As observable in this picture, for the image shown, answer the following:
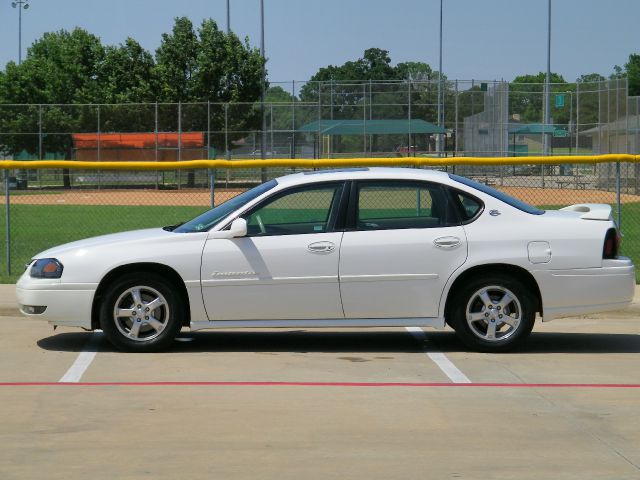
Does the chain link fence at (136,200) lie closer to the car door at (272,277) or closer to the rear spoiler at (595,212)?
the rear spoiler at (595,212)

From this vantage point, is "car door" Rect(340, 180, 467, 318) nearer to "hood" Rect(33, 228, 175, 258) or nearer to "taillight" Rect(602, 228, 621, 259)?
"taillight" Rect(602, 228, 621, 259)

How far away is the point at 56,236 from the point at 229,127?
80.5ft

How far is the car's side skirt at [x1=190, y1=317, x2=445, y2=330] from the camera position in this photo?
30.8 ft

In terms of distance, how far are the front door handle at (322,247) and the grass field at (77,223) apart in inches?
233

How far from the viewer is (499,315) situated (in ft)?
31.1

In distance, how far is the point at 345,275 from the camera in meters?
9.31

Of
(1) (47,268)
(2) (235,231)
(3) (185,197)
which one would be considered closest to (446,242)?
(2) (235,231)

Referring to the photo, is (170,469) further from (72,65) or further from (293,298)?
(72,65)

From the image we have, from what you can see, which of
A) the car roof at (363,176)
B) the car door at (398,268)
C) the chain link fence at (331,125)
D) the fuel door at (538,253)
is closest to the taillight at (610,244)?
the fuel door at (538,253)

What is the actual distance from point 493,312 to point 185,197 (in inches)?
718

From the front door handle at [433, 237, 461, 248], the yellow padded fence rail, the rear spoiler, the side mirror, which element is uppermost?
the yellow padded fence rail

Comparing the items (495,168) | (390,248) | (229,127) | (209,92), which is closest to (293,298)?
(390,248)

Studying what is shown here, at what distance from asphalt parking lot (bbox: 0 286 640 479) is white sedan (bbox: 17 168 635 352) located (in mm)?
329

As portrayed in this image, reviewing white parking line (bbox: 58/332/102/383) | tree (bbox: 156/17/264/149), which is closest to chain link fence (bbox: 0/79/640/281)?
tree (bbox: 156/17/264/149)
